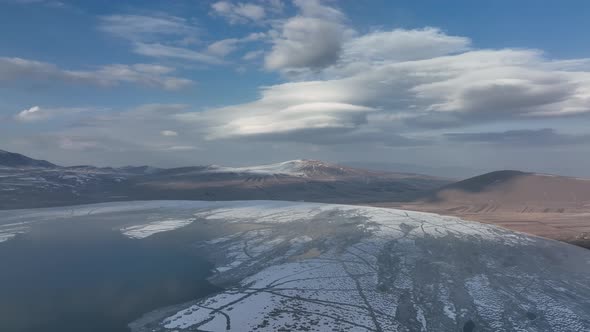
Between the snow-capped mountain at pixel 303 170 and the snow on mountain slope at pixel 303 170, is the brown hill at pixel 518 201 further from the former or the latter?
the snow on mountain slope at pixel 303 170

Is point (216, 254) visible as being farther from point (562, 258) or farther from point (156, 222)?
point (562, 258)

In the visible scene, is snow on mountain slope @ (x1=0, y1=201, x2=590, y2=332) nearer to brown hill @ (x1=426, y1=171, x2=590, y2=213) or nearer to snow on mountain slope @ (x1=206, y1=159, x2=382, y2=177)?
brown hill @ (x1=426, y1=171, x2=590, y2=213)

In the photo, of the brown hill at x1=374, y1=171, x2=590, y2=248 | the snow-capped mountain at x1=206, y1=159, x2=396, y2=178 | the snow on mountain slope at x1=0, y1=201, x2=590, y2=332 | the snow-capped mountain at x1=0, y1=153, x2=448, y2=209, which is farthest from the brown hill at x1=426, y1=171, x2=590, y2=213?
the snow-capped mountain at x1=206, y1=159, x2=396, y2=178

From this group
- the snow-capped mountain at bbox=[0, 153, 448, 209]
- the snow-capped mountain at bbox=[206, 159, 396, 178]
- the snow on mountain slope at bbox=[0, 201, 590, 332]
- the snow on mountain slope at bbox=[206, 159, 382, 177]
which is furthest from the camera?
the snow on mountain slope at bbox=[206, 159, 382, 177]

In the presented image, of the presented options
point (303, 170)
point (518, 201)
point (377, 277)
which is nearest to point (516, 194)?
point (518, 201)

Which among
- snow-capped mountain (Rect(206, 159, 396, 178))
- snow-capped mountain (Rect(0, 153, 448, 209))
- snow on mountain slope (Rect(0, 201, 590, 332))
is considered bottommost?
snow on mountain slope (Rect(0, 201, 590, 332))

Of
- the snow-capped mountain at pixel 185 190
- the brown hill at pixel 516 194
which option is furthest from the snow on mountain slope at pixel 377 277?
the snow-capped mountain at pixel 185 190

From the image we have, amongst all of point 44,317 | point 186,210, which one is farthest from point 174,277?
point 186,210

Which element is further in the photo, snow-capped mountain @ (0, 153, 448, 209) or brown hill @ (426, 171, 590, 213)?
snow-capped mountain @ (0, 153, 448, 209)

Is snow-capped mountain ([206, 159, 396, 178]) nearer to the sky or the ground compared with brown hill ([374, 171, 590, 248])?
nearer to the sky

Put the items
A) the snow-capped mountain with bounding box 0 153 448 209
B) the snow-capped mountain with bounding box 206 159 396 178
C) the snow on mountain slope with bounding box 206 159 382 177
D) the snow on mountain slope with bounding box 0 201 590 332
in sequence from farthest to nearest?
1. the snow on mountain slope with bounding box 206 159 382 177
2. the snow-capped mountain with bounding box 206 159 396 178
3. the snow-capped mountain with bounding box 0 153 448 209
4. the snow on mountain slope with bounding box 0 201 590 332
